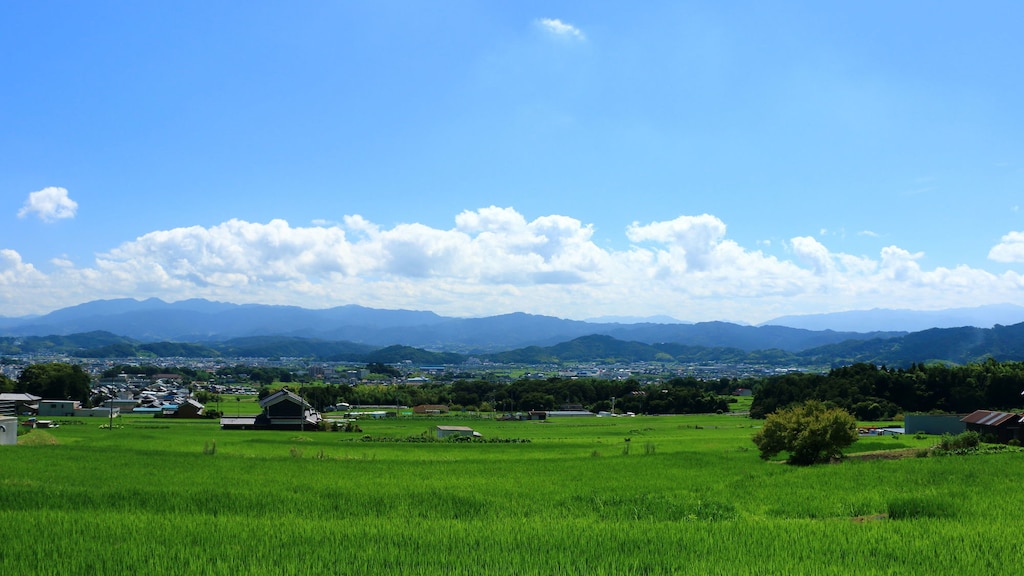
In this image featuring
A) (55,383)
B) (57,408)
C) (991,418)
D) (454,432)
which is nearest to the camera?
(991,418)

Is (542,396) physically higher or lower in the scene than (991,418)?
lower

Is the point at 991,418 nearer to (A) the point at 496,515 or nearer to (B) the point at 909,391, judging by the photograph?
(A) the point at 496,515

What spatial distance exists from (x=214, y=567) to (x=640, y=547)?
6886 millimetres

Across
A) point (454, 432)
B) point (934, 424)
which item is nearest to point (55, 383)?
point (454, 432)

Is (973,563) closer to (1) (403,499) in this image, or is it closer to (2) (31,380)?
(1) (403,499)

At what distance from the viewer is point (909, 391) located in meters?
83.8

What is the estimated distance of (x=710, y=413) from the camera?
9688 cm

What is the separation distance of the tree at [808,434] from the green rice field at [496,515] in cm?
192

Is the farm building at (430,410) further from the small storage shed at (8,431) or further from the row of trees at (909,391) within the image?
the small storage shed at (8,431)

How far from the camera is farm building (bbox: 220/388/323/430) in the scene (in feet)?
177

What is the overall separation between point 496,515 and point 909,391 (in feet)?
279

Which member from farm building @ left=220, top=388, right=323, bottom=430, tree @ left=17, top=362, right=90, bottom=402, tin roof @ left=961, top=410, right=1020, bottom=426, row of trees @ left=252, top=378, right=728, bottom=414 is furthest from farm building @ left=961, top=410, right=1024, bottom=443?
tree @ left=17, top=362, right=90, bottom=402

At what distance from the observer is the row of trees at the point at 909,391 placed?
79000 mm

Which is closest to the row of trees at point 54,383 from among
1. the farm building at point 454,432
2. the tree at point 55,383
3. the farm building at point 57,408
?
the tree at point 55,383
